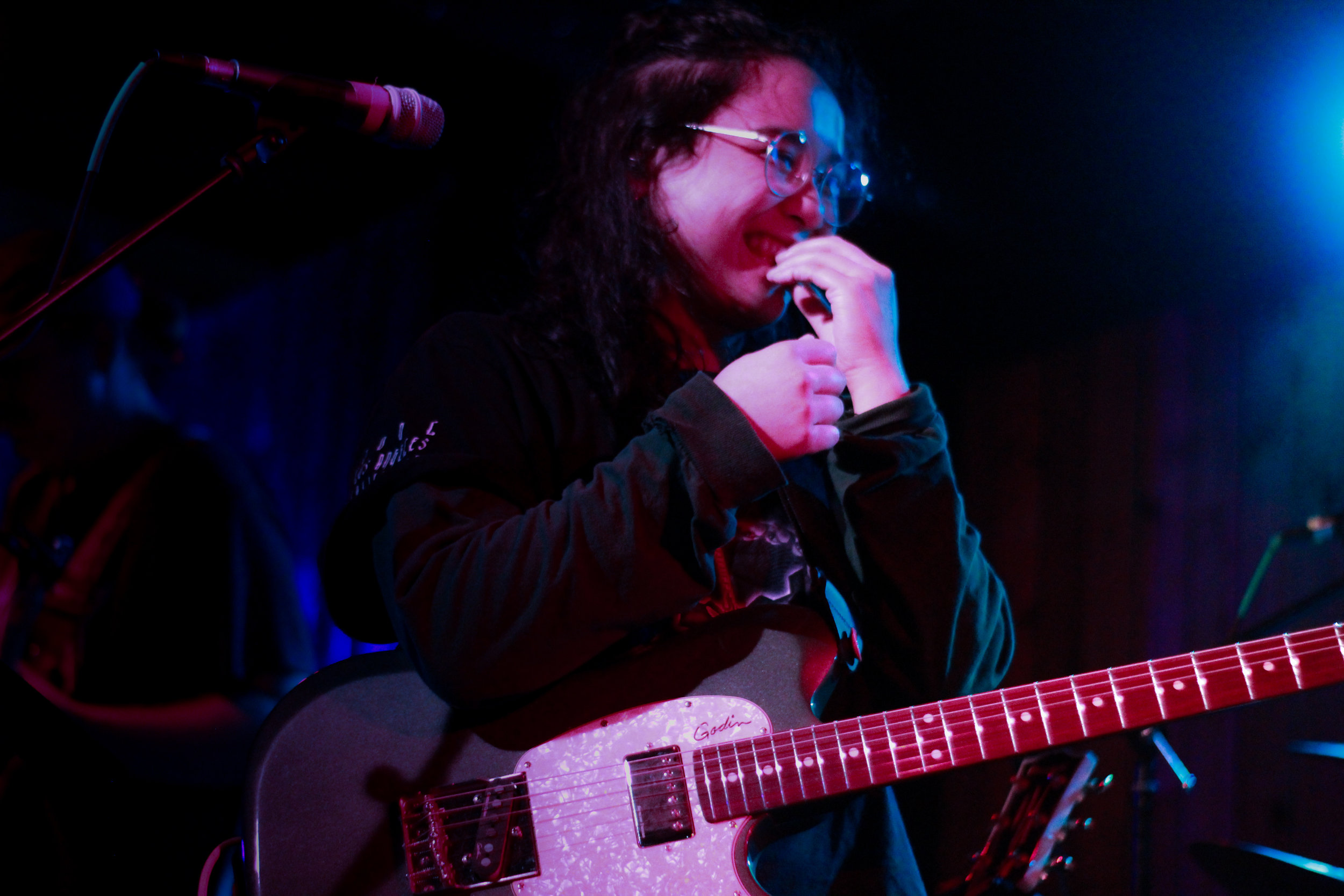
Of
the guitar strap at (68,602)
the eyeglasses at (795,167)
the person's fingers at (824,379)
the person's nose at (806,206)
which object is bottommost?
the guitar strap at (68,602)

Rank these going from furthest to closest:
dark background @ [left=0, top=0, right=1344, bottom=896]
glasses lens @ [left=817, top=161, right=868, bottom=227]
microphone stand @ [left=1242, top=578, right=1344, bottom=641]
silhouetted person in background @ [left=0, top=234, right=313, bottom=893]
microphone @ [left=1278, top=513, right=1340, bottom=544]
A: dark background @ [left=0, top=0, right=1344, bottom=896]
microphone @ [left=1278, top=513, right=1340, bottom=544]
microphone stand @ [left=1242, top=578, right=1344, bottom=641]
silhouetted person in background @ [left=0, top=234, right=313, bottom=893]
glasses lens @ [left=817, top=161, right=868, bottom=227]

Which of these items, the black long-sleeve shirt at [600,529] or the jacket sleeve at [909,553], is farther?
the jacket sleeve at [909,553]

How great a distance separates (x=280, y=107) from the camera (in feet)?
4.31

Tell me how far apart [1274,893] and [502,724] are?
5.72ft

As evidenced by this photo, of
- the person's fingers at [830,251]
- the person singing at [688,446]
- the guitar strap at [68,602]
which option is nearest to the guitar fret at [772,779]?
the person singing at [688,446]

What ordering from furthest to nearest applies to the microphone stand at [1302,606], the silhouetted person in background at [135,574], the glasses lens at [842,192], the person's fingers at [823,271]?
1. the microphone stand at [1302,606]
2. the silhouetted person in background at [135,574]
3. the glasses lens at [842,192]
4. the person's fingers at [823,271]

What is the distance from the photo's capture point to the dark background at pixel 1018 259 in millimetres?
2883

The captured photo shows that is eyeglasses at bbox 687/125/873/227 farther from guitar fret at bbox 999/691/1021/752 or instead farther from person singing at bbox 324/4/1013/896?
guitar fret at bbox 999/691/1021/752

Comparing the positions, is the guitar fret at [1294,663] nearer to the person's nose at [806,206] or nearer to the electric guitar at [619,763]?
the electric guitar at [619,763]

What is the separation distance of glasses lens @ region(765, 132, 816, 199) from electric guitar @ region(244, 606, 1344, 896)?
90cm

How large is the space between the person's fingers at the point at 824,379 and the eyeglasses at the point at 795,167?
56 cm

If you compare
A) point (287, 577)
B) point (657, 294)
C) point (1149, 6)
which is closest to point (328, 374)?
point (287, 577)

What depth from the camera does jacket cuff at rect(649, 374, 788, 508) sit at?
1057mm

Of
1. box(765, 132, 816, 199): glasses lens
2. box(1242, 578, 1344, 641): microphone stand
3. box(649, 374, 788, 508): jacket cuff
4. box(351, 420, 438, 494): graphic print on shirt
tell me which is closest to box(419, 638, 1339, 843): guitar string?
box(649, 374, 788, 508): jacket cuff
